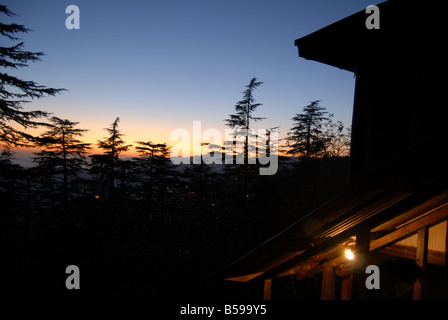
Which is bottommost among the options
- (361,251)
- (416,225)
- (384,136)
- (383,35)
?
(416,225)

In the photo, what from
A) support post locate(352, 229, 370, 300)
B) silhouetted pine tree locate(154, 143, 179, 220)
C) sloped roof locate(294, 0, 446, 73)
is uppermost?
sloped roof locate(294, 0, 446, 73)

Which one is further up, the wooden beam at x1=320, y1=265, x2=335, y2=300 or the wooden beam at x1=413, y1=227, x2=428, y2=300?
the wooden beam at x1=413, y1=227, x2=428, y2=300

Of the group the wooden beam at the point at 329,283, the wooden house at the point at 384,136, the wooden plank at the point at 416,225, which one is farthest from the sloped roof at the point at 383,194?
the wooden beam at the point at 329,283

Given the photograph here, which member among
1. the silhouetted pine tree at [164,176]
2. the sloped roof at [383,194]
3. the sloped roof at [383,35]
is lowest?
the silhouetted pine tree at [164,176]

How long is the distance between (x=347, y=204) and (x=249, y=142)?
77.5ft

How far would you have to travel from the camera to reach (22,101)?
1082 cm

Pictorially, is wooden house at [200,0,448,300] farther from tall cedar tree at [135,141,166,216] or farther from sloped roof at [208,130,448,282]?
tall cedar tree at [135,141,166,216]

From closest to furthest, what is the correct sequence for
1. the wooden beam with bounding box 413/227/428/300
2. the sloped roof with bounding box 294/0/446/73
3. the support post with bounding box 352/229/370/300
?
the support post with bounding box 352/229/370/300 → the sloped roof with bounding box 294/0/446/73 → the wooden beam with bounding box 413/227/428/300

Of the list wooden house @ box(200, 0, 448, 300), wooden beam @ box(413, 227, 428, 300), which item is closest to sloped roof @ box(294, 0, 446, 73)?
wooden house @ box(200, 0, 448, 300)

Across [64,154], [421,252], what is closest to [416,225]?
[421,252]

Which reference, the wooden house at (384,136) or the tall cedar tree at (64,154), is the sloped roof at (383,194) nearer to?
the wooden house at (384,136)

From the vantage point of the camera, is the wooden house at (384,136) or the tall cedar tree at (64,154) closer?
the wooden house at (384,136)

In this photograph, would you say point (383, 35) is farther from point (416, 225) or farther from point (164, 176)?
point (164, 176)
